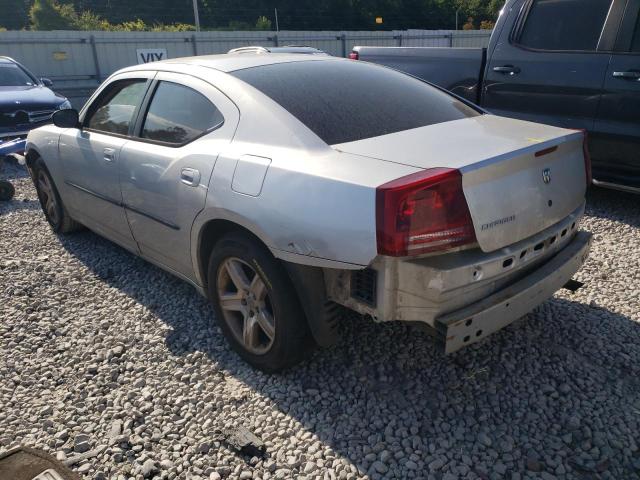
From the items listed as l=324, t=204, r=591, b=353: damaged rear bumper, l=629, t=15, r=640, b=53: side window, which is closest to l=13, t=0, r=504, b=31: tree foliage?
l=629, t=15, r=640, b=53: side window

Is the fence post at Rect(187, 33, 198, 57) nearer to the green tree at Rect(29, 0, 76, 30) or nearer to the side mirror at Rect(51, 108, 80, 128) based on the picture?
the side mirror at Rect(51, 108, 80, 128)

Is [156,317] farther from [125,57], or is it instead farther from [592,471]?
[125,57]

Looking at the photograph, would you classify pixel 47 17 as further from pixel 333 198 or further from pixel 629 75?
pixel 333 198

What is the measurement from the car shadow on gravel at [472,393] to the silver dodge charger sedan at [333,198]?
282mm

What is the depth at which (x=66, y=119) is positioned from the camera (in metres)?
4.22

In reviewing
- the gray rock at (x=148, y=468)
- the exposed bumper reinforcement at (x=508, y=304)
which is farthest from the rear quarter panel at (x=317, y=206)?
the gray rock at (x=148, y=468)

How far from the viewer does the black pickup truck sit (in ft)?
15.3

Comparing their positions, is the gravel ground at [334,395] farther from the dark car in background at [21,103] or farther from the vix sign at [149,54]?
the vix sign at [149,54]

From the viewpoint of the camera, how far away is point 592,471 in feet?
7.41

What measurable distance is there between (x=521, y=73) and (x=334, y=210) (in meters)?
3.79

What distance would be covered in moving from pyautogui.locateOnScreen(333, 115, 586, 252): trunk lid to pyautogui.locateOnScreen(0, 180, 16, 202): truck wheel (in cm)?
549

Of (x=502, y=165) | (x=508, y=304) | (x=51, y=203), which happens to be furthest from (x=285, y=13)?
(x=508, y=304)

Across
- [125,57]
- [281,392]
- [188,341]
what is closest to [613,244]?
[281,392]

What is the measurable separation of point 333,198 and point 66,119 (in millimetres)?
2869
